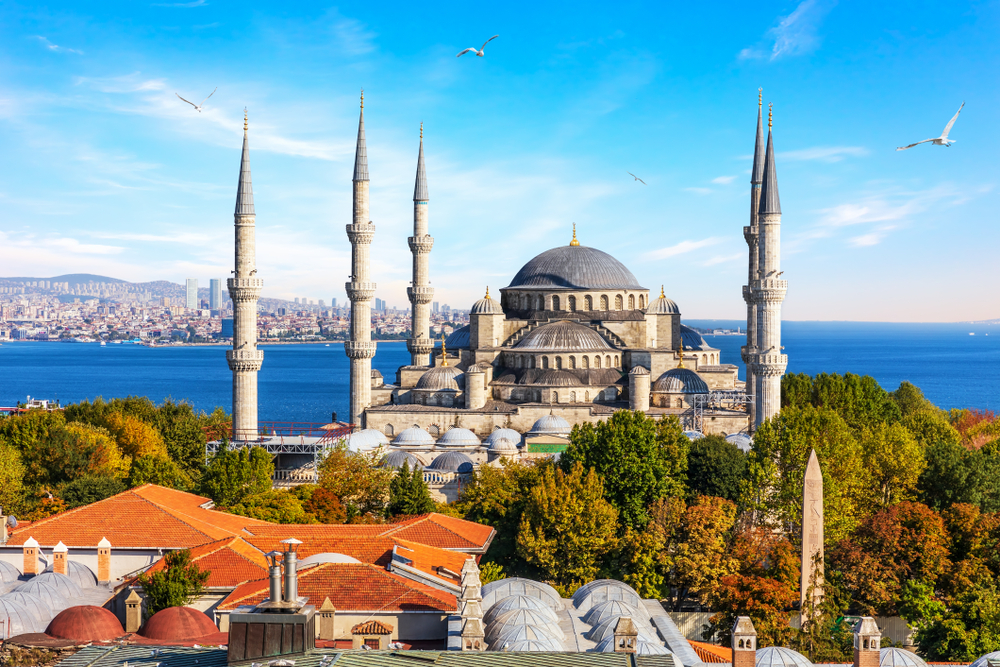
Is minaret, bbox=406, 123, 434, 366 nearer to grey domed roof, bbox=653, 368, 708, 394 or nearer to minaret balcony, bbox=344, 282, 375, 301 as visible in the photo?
minaret balcony, bbox=344, 282, 375, 301

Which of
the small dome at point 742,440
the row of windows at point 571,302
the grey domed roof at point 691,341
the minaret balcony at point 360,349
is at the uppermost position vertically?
the row of windows at point 571,302

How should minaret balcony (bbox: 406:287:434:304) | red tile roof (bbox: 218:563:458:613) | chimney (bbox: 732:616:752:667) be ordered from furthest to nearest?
minaret balcony (bbox: 406:287:434:304)
red tile roof (bbox: 218:563:458:613)
chimney (bbox: 732:616:752:667)

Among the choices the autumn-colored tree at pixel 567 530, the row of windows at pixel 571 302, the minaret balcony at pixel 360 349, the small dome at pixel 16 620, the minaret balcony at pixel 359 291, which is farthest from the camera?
the row of windows at pixel 571 302

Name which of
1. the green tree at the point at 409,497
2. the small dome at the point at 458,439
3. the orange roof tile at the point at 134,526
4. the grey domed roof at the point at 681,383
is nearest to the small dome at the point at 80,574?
the orange roof tile at the point at 134,526

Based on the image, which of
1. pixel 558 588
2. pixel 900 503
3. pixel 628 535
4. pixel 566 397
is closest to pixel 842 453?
pixel 900 503

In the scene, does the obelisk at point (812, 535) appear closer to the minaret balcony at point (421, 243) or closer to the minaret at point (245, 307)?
the minaret at point (245, 307)

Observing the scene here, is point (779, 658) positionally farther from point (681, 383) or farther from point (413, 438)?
point (681, 383)

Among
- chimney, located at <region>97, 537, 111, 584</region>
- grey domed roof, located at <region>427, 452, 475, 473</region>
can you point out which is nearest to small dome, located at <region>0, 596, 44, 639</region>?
chimney, located at <region>97, 537, 111, 584</region>
